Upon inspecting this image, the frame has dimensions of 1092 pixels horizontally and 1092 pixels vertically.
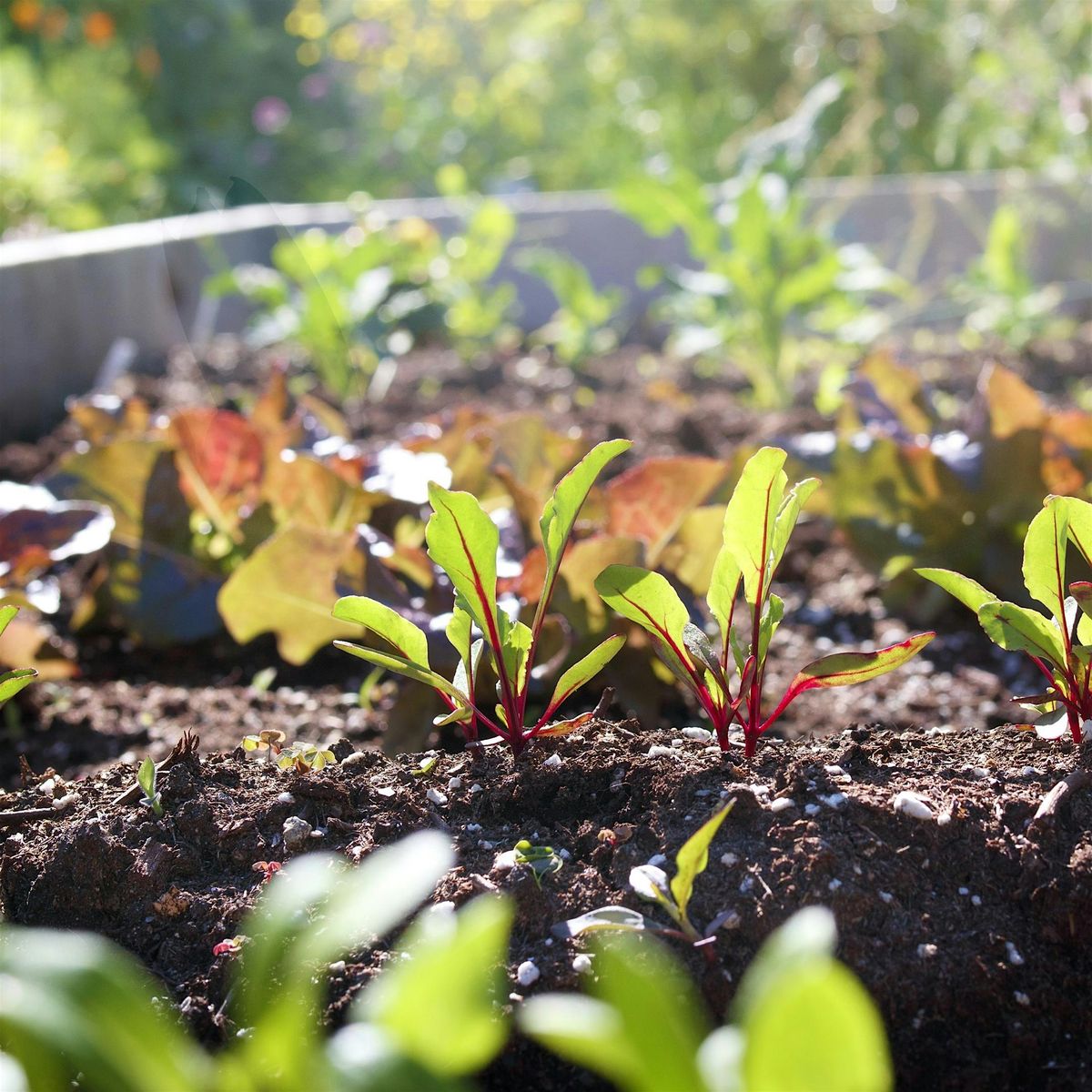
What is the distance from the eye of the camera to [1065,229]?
19.4 feet

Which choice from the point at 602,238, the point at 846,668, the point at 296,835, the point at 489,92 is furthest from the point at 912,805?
the point at 489,92

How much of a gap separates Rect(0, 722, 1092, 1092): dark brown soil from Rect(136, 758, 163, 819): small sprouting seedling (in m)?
0.01

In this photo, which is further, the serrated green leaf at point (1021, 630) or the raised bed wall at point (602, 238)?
the raised bed wall at point (602, 238)

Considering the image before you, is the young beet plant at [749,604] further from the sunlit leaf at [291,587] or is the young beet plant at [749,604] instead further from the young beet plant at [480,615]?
the sunlit leaf at [291,587]

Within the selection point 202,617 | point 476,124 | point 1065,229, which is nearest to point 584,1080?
point 202,617

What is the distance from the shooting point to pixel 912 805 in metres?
1.01

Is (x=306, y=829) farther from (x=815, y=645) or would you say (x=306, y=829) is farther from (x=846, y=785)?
(x=815, y=645)

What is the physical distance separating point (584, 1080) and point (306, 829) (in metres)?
0.33

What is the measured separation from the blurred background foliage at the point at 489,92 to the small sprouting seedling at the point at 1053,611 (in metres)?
2.85

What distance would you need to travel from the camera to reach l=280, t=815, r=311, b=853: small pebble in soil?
3.44ft

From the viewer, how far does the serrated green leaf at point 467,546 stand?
41.2 inches

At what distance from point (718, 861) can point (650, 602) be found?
248mm

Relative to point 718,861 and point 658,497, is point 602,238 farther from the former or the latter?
point 718,861

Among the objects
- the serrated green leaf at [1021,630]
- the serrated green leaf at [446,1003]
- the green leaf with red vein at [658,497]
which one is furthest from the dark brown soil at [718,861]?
the green leaf with red vein at [658,497]
